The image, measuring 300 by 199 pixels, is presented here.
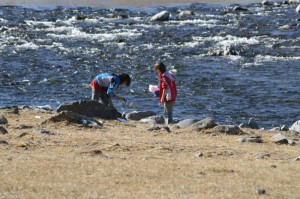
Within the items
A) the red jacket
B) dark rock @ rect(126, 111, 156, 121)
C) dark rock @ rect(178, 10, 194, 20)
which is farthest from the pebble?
dark rock @ rect(178, 10, 194, 20)

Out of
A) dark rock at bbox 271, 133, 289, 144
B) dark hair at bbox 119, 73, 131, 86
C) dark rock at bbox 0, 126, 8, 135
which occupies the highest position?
dark hair at bbox 119, 73, 131, 86

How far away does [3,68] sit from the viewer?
1067 inches

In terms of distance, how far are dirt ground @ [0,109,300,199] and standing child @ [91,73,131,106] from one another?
52.9 inches

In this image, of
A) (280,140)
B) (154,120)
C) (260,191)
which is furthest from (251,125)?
(260,191)

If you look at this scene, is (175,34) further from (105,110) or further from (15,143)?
(15,143)

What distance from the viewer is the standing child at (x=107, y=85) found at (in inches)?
652

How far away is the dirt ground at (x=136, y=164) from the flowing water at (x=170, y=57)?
6.07 meters

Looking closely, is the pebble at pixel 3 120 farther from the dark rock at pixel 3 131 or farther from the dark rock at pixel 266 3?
the dark rock at pixel 266 3

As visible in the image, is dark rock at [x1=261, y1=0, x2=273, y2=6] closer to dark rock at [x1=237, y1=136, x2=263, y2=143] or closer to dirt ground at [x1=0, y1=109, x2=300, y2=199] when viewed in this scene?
dirt ground at [x1=0, y1=109, x2=300, y2=199]

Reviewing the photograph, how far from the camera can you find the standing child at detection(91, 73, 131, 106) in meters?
16.6

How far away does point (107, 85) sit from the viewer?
17.4m

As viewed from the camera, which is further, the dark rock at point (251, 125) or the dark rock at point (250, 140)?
the dark rock at point (251, 125)

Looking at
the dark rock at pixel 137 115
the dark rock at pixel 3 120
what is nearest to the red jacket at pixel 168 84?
the dark rock at pixel 137 115

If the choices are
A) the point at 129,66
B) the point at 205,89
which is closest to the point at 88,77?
the point at 129,66
